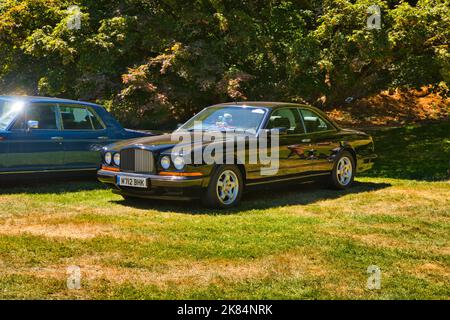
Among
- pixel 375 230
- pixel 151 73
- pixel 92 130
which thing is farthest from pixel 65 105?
pixel 375 230

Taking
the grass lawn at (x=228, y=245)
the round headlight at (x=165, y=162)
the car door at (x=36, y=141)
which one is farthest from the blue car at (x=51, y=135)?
the round headlight at (x=165, y=162)

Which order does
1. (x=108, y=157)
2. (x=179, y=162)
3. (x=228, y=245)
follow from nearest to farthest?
(x=228, y=245) → (x=179, y=162) → (x=108, y=157)

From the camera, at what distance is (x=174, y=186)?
8.72 m

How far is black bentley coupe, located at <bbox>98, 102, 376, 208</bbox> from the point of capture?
883 cm

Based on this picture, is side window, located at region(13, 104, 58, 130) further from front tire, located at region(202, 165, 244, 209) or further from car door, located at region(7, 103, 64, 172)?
front tire, located at region(202, 165, 244, 209)

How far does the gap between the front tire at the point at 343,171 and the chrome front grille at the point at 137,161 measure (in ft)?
11.7

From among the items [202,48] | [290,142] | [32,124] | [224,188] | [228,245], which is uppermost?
[202,48]

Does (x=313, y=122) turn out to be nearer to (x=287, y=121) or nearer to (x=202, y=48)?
(x=287, y=121)

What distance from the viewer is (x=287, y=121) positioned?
10.4 metres

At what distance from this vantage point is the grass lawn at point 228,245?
5.34 m

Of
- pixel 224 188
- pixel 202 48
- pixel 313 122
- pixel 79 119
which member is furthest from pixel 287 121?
pixel 202 48

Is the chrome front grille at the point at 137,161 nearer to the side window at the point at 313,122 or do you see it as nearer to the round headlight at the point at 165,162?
the round headlight at the point at 165,162

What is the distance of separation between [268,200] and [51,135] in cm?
371

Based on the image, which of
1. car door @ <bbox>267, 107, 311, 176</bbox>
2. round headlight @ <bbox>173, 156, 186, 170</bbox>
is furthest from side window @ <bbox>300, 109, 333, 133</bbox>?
round headlight @ <bbox>173, 156, 186, 170</bbox>
